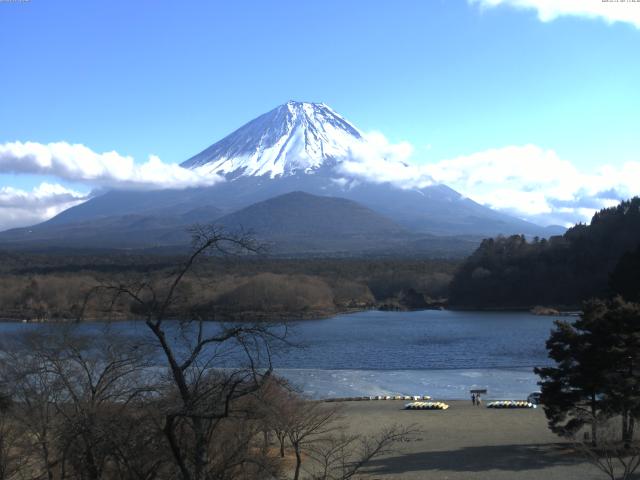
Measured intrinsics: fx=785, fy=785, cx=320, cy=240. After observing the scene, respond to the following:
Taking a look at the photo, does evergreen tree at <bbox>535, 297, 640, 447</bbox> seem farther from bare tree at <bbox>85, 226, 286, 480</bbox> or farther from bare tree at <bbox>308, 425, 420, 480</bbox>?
bare tree at <bbox>85, 226, 286, 480</bbox>

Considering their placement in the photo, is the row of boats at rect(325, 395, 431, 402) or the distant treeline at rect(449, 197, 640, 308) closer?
the row of boats at rect(325, 395, 431, 402)

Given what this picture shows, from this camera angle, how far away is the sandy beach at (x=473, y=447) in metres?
11.9

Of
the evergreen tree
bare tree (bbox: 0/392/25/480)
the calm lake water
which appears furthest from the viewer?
the calm lake water

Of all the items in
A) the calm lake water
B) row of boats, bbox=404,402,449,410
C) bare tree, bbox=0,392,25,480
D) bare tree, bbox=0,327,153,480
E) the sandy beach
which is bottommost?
the calm lake water

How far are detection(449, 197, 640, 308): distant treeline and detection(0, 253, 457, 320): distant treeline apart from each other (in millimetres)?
5252

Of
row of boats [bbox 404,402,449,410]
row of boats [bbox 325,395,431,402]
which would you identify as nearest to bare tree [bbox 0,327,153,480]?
row of boats [bbox 325,395,431,402]

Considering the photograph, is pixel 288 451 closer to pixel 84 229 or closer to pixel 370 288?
pixel 370 288

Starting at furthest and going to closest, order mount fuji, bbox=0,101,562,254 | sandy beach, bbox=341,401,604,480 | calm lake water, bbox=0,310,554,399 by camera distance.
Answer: mount fuji, bbox=0,101,562,254, calm lake water, bbox=0,310,554,399, sandy beach, bbox=341,401,604,480

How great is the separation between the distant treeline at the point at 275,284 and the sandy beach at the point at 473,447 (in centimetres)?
2404

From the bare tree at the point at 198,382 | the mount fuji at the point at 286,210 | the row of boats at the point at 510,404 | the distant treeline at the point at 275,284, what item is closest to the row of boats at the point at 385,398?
the row of boats at the point at 510,404

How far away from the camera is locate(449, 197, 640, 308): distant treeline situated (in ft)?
182

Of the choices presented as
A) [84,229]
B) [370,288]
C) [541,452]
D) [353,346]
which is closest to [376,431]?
[541,452]

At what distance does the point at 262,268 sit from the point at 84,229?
76.1m

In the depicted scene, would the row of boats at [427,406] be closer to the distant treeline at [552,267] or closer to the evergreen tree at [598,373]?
the evergreen tree at [598,373]
